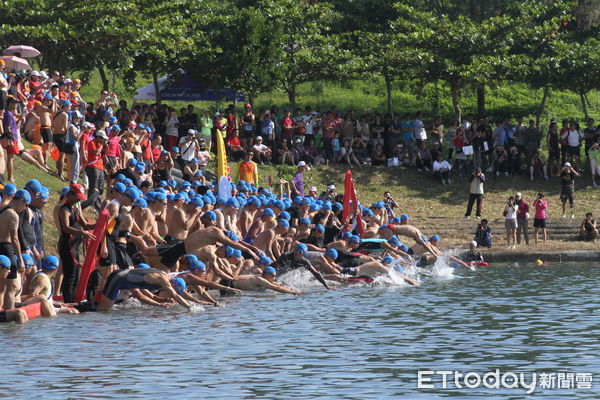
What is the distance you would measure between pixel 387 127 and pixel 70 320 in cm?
2155

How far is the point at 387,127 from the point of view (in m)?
36.8

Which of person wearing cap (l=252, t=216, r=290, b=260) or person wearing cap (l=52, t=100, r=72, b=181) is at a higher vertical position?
person wearing cap (l=52, t=100, r=72, b=181)

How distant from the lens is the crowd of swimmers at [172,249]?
1672 centimetres

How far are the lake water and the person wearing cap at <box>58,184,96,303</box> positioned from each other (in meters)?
0.76

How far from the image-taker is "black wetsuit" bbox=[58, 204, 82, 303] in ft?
57.4


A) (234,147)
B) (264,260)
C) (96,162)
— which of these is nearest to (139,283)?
(264,260)

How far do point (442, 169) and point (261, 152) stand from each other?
6719 millimetres

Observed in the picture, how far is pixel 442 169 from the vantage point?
37.1 meters

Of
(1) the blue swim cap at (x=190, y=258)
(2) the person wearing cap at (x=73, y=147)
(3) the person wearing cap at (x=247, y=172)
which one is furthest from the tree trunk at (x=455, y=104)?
(1) the blue swim cap at (x=190, y=258)

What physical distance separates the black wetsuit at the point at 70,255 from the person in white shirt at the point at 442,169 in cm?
2104

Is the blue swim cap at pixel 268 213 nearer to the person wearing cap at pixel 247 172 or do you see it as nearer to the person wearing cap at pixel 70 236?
the person wearing cap at pixel 70 236

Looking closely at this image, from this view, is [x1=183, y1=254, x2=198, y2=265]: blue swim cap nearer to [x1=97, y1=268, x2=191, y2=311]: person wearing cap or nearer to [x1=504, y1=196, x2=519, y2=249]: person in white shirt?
[x1=97, y1=268, x2=191, y2=311]: person wearing cap

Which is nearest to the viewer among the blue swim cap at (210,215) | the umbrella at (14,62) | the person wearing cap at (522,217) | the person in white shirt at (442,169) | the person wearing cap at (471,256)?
the blue swim cap at (210,215)

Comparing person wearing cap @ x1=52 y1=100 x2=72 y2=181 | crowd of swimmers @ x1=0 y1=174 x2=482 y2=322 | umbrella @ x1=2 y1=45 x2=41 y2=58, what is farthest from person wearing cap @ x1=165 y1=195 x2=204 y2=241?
umbrella @ x1=2 y1=45 x2=41 y2=58
